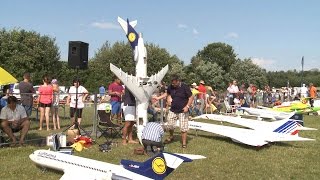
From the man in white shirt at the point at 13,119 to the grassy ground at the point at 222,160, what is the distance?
0.43 meters

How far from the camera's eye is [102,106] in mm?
11195

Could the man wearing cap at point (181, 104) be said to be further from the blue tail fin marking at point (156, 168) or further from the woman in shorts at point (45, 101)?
the woman in shorts at point (45, 101)

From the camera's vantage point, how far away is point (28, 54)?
141 feet

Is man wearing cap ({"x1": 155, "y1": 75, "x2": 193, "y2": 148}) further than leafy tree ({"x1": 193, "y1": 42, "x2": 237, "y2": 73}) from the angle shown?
No

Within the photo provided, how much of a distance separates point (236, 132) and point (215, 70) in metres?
57.7

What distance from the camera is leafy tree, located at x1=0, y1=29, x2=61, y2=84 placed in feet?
136

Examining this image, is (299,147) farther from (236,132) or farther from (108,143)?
(108,143)

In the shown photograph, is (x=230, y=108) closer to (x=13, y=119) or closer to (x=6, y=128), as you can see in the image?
(x=13, y=119)

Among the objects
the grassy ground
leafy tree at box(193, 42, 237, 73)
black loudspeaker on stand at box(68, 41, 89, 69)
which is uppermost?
leafy tree at box(193, 42, 237, 73)

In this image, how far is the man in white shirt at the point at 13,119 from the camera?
9.76 metres

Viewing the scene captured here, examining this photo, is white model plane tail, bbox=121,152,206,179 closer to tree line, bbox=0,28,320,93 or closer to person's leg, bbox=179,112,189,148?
person's leg, bbox=179,112,189,148

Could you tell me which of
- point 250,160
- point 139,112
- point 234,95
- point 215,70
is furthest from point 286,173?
point 215,70

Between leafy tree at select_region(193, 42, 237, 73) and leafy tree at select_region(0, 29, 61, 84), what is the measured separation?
36260 millimetres

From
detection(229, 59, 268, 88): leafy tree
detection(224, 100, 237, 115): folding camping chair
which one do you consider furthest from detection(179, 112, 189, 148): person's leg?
detection(229, 59, 268, 88): leafy tree
